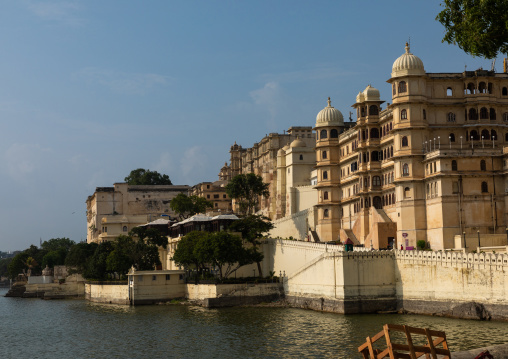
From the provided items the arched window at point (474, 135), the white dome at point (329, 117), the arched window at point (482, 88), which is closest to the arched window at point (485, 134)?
the arched window at point (474, 135)

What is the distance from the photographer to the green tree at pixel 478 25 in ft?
119

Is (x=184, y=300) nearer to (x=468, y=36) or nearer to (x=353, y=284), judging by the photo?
(x=353, y=284)

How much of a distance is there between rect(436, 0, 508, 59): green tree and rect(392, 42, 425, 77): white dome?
37.7 meters

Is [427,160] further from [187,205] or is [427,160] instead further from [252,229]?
[187,205]

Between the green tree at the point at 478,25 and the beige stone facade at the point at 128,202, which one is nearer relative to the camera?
Result: the green tree at the point at 478,25

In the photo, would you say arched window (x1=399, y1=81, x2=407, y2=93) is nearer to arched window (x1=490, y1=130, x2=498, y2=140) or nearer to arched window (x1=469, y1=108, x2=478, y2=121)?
arched window (x1=469, y1=108, x2=478, y2=121)

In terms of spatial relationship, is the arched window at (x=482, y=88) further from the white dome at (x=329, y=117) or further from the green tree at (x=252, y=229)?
the green tree at (x=252, y=229)

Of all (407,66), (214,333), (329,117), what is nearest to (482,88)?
(407,66)

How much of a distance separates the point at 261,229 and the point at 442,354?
60.8 metres

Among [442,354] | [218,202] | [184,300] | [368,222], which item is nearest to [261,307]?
[184,300]

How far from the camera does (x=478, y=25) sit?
36.6m

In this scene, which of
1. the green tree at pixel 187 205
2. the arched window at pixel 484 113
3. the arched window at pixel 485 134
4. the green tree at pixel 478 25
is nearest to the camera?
the green tree at pixel 478 25

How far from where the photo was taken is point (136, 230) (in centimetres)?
11131

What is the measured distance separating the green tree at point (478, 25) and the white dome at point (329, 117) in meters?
57.3
